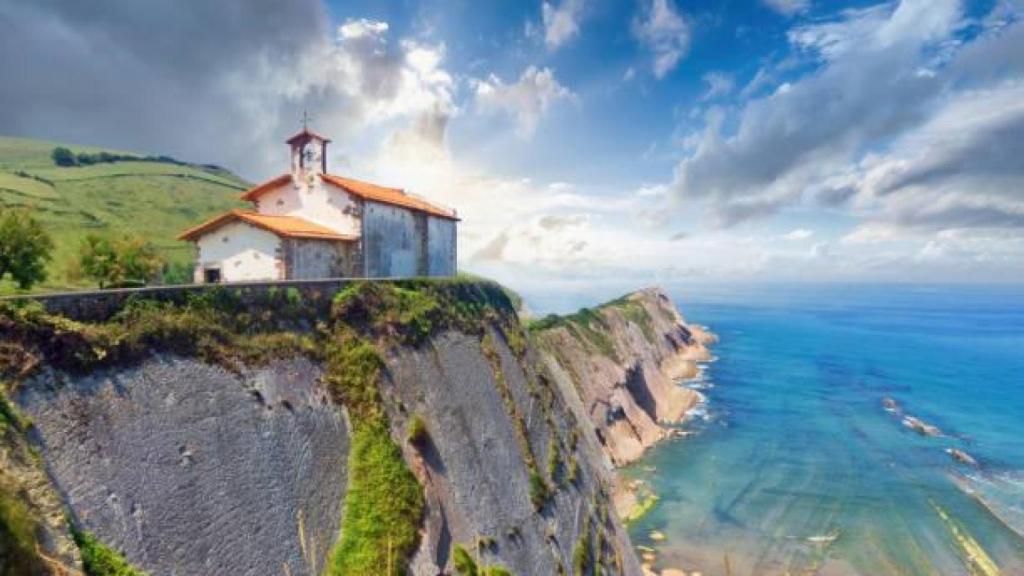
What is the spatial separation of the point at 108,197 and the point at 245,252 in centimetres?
15635

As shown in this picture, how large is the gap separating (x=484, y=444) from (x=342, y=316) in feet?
32.6

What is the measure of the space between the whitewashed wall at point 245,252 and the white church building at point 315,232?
5 centimetres

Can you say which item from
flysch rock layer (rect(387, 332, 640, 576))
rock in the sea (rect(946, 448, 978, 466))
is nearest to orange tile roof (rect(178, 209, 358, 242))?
flysch rock layer (rect(387, 332, 640, 576))

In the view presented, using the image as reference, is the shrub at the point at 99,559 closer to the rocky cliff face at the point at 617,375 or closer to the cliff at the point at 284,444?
the cliff at the point at 284,444

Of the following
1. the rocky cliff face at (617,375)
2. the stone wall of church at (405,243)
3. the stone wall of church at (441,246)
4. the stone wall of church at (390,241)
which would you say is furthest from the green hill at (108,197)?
the stone wall of church at (390,241)

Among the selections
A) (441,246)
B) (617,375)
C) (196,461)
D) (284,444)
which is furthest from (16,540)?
(617,375)

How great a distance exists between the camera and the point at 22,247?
99.4ft

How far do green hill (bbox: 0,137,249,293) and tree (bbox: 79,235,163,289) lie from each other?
2785 inches

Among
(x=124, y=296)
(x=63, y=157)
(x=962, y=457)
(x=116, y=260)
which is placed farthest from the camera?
(x=63, y=157)

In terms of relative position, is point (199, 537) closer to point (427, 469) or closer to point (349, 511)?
point (349, 511)

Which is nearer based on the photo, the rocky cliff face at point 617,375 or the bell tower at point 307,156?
the bell tower at point 307,156

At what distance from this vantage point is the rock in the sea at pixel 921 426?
254 feet

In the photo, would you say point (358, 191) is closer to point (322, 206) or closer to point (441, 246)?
point (322, 206)

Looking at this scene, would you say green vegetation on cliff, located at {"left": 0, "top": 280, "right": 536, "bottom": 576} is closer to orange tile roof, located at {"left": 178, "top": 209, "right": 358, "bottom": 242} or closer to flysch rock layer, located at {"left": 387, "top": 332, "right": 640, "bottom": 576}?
flysch rock layer, located at {"left": 387, "top": 332, "right": 640, "bottom": 576}
